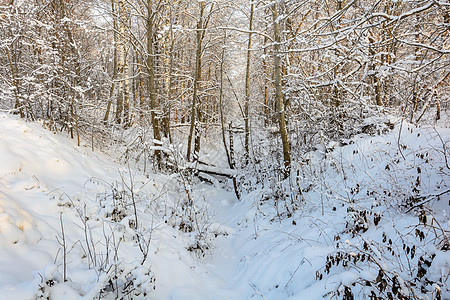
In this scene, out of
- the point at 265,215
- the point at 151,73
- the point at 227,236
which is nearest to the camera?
the point at 227,236

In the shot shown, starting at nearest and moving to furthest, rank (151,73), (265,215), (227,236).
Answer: (227,236) → (265,215) → (151,73)

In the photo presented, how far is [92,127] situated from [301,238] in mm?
8142

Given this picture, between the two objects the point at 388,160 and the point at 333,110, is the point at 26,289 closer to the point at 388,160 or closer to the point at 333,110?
the point at 388,160

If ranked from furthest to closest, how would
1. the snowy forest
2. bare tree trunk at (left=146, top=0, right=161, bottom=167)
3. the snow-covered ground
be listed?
bare tree trunk at (left=146, top=0, right=161, bottom=167) < the snowy forest < the snow-covered ground

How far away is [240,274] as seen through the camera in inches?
153

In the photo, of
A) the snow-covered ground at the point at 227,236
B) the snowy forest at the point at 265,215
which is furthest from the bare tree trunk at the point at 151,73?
the snow-covered ground at the point at 227,236

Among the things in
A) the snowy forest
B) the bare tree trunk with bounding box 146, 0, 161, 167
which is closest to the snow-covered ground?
the snowy forest

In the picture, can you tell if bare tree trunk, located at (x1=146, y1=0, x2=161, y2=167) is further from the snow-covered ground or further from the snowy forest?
the snow-covered ground

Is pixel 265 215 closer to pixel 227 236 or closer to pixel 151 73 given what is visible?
pixel 227 236

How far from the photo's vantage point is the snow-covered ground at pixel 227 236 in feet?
7.54

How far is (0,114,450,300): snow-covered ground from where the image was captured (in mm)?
2299

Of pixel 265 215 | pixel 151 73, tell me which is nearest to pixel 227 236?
pixel 265 215

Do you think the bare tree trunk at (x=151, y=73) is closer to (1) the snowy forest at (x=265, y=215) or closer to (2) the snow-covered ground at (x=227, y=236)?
(1) the snowy forest at (x=265, y=215)

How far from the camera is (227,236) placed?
5242 millimetres
